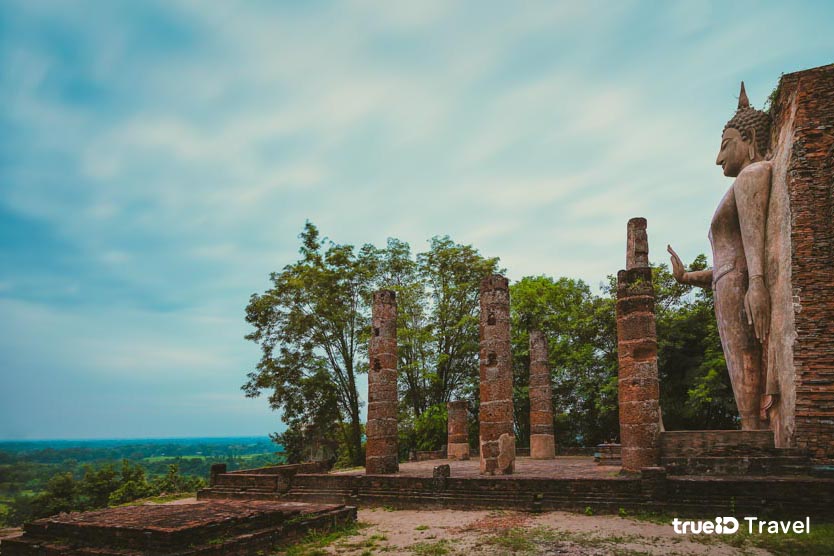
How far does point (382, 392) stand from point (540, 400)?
7.65 meters

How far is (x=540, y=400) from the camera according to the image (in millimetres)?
21578

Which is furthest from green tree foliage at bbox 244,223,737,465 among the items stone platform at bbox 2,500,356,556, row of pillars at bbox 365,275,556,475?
stone platform at bbox 2,500,356,556

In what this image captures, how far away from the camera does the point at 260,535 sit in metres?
8.87

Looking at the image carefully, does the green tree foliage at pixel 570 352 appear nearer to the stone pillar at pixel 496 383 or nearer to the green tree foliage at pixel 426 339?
the green tree foliage at pixel 426 339

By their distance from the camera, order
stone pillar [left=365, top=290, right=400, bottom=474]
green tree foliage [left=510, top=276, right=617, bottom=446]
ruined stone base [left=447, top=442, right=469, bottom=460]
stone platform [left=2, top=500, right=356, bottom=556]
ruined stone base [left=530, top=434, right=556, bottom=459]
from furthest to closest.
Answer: green tree foliage [left=510, top=276, right=617, bottom=446] < ruined stone base [left=447, top=442, right=469, bottom=460] < ruined stone base [left=530, top=434, right=556, bottom=459] < stone pillar [left=365, top=290, right=400, bottom=474] < stone platform [left=2, top=500, right=356, bottom=556]

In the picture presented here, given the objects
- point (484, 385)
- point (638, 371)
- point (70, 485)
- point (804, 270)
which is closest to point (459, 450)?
point (484, 385)

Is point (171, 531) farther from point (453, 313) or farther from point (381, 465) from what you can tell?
point (453, 313)

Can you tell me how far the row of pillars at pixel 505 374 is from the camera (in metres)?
12.7

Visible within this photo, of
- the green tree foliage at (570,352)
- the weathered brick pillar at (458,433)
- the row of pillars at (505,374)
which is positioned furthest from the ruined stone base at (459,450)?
the row of pillars at (505,374)

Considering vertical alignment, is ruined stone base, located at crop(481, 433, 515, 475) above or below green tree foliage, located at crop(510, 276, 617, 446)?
below

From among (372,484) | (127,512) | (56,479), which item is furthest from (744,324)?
(56,479)

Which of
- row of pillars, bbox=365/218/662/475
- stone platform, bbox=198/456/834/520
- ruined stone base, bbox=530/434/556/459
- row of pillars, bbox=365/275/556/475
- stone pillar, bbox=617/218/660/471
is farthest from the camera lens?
ruined stone base, bbox=530/434/556/459

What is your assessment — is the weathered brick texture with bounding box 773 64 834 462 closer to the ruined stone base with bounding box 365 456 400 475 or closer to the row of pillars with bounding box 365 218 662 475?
the row of pillars with bounding box 365 218 662 475

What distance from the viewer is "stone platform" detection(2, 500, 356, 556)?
312 inches
